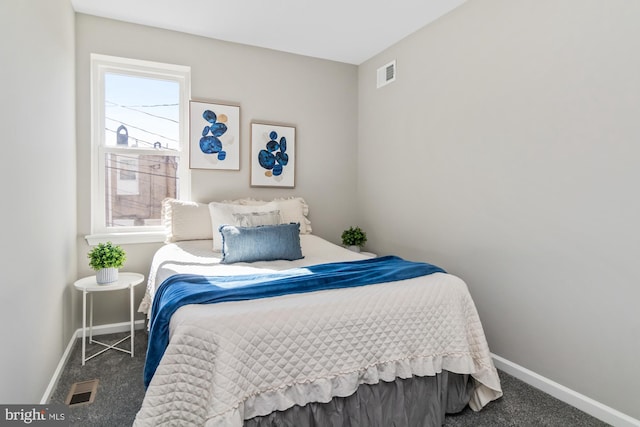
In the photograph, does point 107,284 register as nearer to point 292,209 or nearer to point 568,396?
point 292,209

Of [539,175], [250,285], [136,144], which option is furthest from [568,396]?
[136,144]

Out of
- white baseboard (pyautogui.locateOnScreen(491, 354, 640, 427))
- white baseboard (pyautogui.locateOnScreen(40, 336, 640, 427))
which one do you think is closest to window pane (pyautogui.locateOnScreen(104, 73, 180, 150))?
white baseboard (pyautogui.locateOnScreen(40, 336, 640, 427))

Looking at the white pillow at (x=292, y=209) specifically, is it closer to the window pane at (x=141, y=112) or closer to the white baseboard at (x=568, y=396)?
the window pane at (x=141, y=112)

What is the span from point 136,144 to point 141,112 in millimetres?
290

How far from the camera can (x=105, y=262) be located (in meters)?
2.55

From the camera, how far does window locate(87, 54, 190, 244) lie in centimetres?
312

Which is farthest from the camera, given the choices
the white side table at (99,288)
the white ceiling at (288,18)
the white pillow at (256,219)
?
the white pillow at (256,219)

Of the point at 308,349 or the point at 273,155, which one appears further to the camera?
the point at 273,155

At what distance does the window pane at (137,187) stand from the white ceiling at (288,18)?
115cm

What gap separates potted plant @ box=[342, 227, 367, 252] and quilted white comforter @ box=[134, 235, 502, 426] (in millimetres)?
1690

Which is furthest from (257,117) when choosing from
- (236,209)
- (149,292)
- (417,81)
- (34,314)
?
(34,314)

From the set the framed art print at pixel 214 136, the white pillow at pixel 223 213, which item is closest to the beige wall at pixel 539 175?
the white pillow at pixel 223 213

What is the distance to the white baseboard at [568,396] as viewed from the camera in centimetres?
187

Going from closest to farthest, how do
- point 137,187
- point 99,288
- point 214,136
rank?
point 99,288 < point 137,187 < point 214,136
